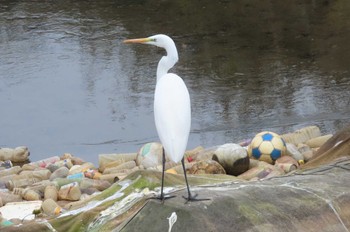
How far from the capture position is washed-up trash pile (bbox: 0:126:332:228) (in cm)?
722

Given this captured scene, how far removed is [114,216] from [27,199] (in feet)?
8.05

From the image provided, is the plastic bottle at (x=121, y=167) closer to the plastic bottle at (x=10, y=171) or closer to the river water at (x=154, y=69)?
the river water at (x=154, y=69)

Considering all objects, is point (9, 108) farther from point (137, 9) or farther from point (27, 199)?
point (137, 9)

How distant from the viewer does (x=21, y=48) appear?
12508 millimetres

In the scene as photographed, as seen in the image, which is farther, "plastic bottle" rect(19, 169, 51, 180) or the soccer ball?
"plastic bottle" rect(19, 169, 51, 180)

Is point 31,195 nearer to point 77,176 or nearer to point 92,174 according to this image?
point 77,176

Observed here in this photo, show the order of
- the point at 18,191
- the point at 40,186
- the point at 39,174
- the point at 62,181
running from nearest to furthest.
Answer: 1. the point at 18,191
2. the point at 40,186
3. the point at 62,181
4. the point at 39,174

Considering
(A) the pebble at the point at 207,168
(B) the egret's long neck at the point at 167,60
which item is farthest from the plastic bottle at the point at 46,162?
(B) the egret's long neck at the point at 167,60

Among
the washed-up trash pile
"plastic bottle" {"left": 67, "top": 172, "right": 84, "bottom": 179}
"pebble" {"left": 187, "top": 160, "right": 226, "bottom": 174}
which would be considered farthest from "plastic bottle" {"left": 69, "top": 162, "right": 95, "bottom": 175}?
"pebble" {"left": 187, "top": 160, "right": 226, "bottom": 174}

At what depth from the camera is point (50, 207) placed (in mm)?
6887

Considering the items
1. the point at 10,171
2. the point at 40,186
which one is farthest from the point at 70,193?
the point at 10,171

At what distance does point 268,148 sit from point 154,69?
11.7 feet

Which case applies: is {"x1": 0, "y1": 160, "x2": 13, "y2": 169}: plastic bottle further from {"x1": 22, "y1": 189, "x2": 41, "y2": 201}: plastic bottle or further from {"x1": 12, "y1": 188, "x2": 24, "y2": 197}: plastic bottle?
{"x1": 22, "y1": 189, "x2": 41, "y2": 201}: plastic bottle

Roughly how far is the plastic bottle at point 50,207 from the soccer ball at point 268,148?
6.52 feet
